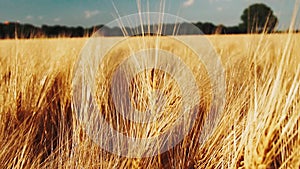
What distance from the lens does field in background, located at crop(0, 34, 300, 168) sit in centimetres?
64

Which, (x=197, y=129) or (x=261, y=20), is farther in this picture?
(x=261, y=20)

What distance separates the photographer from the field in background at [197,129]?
64 centimetres

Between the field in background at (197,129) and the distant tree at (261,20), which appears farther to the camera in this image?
the distant tree at (261,20)

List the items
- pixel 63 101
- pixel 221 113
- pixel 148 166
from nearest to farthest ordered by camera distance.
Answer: pixel 148 166
pixel 221 113
pixel 63 101

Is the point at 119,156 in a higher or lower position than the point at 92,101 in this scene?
lower

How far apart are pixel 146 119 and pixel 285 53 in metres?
0.45

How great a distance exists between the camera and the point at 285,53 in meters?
0.66

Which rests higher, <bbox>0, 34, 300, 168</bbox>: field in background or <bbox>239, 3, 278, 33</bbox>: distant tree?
<bbox>239, 3, 278, 33</bbox>: distant tree

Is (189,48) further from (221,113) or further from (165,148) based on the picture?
(165,148)

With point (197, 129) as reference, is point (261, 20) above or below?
above

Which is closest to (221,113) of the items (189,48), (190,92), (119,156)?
(190,92)

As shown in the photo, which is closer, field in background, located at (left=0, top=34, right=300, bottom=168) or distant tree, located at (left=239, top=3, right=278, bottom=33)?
field in background, located at (left=0, top=34, right=300, bottom=168)

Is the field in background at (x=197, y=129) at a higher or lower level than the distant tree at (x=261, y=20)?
lower

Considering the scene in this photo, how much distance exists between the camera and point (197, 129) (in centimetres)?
110
